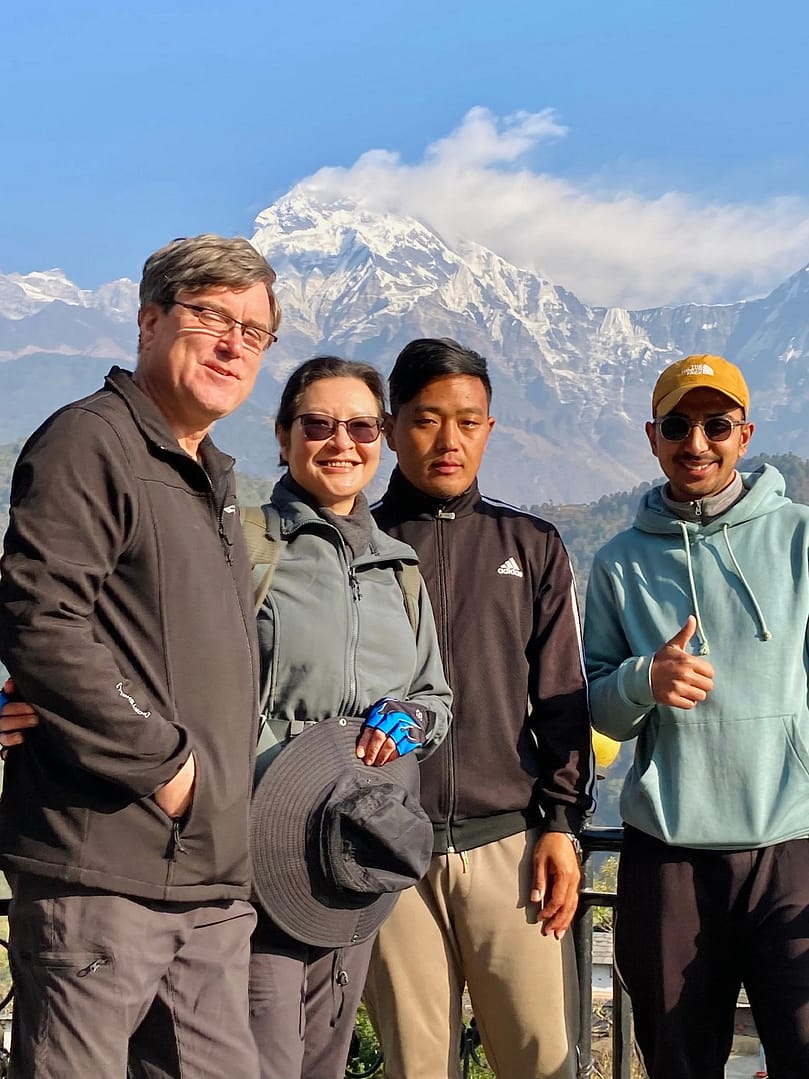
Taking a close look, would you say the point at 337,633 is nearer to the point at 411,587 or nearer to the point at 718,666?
the point at 411,587

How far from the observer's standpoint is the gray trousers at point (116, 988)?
269 cm

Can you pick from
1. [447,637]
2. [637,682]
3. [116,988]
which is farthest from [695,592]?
[116,988]

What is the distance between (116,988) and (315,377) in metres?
2.00

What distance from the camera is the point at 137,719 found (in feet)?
8.81

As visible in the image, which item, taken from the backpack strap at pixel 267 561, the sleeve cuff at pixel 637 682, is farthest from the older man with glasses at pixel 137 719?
the sleeve cuff at pixel 637 682

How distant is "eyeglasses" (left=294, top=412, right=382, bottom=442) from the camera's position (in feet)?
12.4

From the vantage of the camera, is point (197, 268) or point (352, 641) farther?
point (352, 641)

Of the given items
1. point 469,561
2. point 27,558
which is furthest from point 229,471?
point 469,561

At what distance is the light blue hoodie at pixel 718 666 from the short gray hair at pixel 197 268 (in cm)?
167

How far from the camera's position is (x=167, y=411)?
3.15 meters

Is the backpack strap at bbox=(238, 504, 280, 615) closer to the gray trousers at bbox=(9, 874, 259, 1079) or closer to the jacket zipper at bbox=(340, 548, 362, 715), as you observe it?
the jacket zipper at bbox=(340, 548, 362, 715)

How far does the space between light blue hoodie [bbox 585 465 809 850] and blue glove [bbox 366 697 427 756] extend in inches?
27.3

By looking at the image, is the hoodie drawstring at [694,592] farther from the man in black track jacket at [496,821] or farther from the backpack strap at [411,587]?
the backpack strap at [411,587]

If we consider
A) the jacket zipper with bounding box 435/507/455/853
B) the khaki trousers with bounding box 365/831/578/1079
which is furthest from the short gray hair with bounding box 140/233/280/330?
the khaki trousers with bounding box 365/831/578/1079
